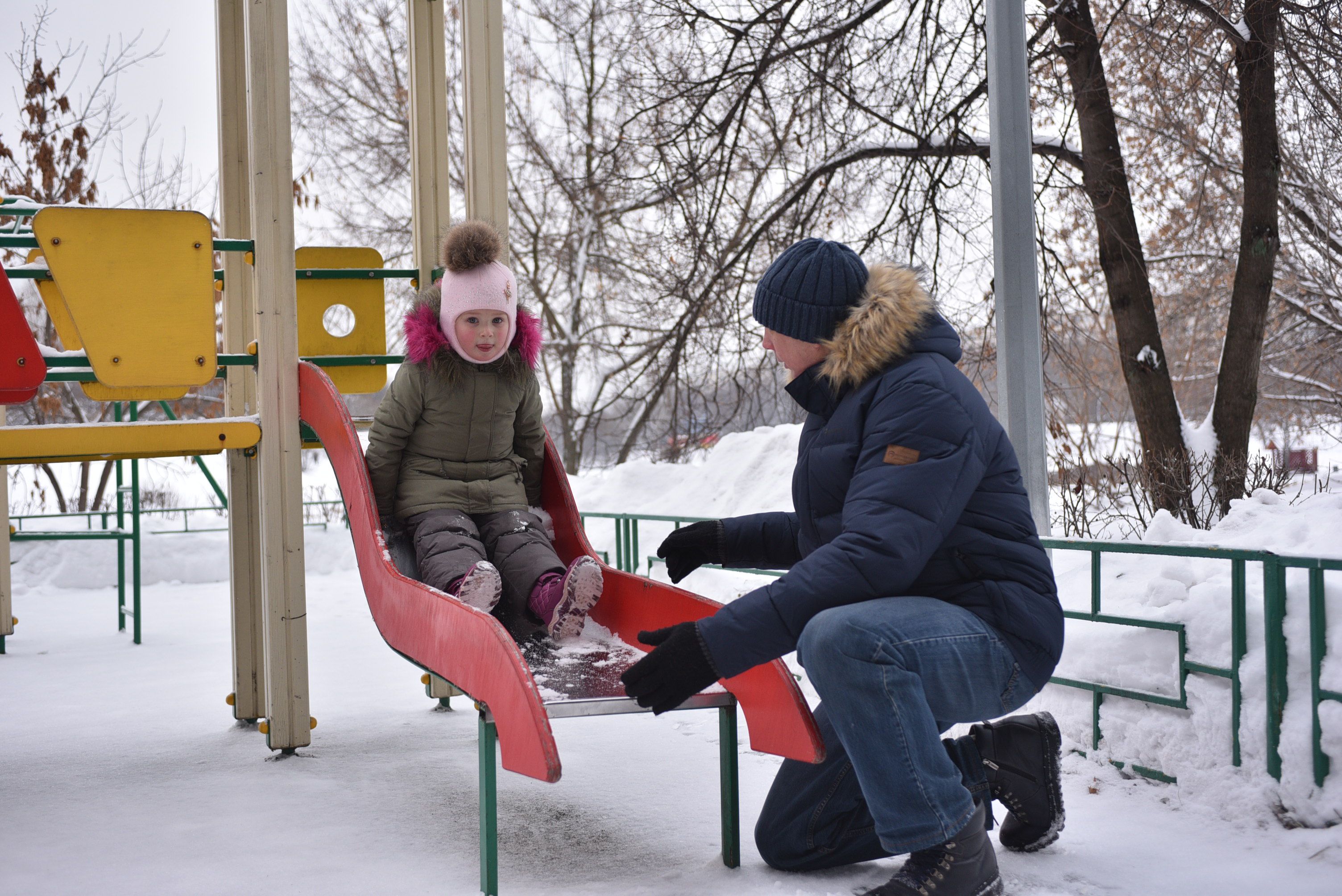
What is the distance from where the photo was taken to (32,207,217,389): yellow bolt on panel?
3.44 metres

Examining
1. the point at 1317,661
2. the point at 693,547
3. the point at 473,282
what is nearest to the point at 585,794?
the point at 693,547

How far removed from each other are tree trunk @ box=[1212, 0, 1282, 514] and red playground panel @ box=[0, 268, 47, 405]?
20.9ft

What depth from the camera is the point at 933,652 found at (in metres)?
2.13

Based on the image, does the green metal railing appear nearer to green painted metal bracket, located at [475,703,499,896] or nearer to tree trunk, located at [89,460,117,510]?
green painted metal bracket, located at [475,703,499,896]

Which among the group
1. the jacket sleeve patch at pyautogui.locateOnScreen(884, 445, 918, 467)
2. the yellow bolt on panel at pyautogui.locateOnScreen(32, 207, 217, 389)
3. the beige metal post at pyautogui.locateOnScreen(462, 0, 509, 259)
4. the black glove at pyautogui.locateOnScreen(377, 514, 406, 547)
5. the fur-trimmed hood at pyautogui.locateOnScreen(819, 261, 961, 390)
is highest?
the beige metal post at pyautogui.locateOnScreen(462, 0, 509, 259)

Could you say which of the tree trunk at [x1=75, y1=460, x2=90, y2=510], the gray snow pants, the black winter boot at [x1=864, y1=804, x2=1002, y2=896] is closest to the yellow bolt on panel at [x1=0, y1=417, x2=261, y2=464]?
the gray snow pants

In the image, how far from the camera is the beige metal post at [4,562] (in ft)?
21.1

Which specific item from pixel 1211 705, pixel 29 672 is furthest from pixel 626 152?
pixel 1211 705

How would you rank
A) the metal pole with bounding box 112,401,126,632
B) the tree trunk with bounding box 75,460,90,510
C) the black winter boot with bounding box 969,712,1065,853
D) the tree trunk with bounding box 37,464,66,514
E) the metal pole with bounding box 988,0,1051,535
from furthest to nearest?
the tree trunk with bounding box 75,460,90,510
the tree trunk with bounding box 37,464,66,514
the metal pole with bounding box 112,401,126,632
the metal pole with bounding box 988,0,1051,535
the black winter boot with bounding box 969,712,1065,853

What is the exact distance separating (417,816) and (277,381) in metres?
1.58

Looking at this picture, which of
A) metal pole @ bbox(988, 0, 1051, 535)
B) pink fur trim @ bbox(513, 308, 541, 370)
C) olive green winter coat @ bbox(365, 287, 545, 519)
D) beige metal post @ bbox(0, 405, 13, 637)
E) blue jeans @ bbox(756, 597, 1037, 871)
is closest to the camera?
blue jeans @ bbox(756, 597, 1037, 871)

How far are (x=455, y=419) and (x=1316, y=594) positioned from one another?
2.59 metres

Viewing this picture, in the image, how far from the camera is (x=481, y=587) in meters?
3.11

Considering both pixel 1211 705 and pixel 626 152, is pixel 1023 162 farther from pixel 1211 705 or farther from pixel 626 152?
pixel 626 152
